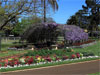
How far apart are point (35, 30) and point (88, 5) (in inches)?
1059

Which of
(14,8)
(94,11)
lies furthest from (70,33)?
(94,11)

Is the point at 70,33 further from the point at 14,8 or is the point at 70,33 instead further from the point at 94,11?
the point at 94,11

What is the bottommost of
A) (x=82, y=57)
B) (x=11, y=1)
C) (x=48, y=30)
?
(x=82, y=57)

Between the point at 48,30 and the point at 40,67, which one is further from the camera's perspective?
the point at 48,30

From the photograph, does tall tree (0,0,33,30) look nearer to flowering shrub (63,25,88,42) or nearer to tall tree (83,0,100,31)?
flowering shrub (63,25,88,42)

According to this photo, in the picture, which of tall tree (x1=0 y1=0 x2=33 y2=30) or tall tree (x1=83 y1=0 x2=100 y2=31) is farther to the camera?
tall tree (x1=83 y1=0 x2=100 y2=31)

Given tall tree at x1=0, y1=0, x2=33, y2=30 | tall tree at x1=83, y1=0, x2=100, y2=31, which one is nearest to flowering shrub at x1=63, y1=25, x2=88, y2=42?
tall tree at x1=0, y1=0, x2=33, y2=30

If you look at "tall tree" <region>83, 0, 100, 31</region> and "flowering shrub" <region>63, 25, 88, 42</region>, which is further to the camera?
"tall tree" <region>83, 0, 100, 31</region>

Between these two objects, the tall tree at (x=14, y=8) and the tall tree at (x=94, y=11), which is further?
the tall tree at (x=94, y=11)

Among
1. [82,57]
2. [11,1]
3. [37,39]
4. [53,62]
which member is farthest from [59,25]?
[53,62]

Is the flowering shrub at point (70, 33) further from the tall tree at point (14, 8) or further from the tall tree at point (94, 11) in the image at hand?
the tall tree at point (94, 11)

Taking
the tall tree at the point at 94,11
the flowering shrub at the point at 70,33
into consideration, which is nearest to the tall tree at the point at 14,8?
the flowering shrub at the point at 70,33

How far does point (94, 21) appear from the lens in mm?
44094

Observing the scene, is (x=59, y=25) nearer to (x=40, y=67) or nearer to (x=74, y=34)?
(x=74, y=34)
